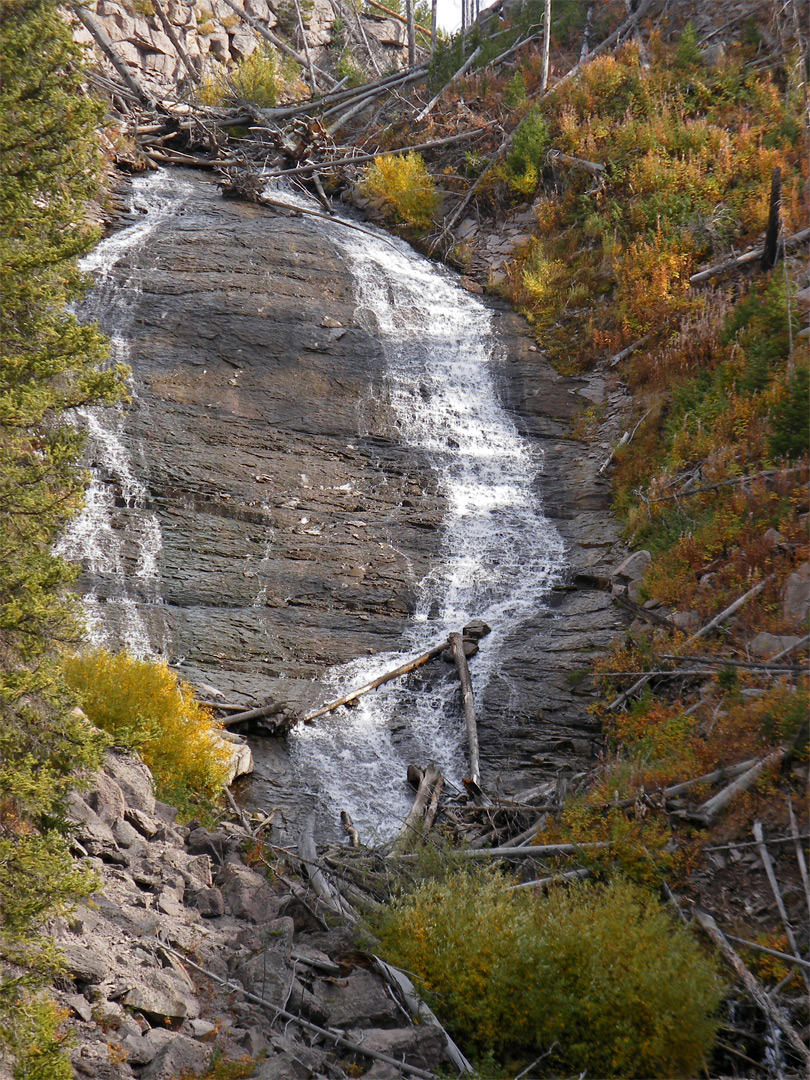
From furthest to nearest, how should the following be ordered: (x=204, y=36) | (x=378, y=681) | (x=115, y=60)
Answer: (x=204, y=36) < (x=115, y=60) < (x=378, y=681)

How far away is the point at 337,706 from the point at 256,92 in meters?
27.4

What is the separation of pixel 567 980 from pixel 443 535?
9803 millimetres

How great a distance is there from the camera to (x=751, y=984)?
18.2ft

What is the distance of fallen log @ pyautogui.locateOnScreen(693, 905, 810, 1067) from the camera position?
204 inches

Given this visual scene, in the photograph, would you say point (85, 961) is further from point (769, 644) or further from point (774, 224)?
point (774, 224)

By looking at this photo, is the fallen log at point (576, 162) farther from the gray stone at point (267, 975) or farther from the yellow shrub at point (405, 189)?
Result: the gray stone at point (267, 975)

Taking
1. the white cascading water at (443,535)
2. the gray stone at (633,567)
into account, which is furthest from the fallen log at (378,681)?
the gray stone at (633,567)

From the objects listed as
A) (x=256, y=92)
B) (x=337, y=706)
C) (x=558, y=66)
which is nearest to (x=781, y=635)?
(x=337, y=706)

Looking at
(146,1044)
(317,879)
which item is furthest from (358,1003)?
(317,879)

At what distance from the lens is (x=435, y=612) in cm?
1341

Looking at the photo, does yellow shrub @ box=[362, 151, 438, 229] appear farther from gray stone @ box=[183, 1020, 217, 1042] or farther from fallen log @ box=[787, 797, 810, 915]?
gray stone @ box=[183, 1020, 217, 1042]

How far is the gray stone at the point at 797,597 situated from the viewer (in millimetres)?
8383

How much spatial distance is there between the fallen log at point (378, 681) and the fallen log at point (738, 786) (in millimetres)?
5519

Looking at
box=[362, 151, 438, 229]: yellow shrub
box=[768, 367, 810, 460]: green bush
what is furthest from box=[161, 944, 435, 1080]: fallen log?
box=[362, 151, 438, 229]: yellow shrub
